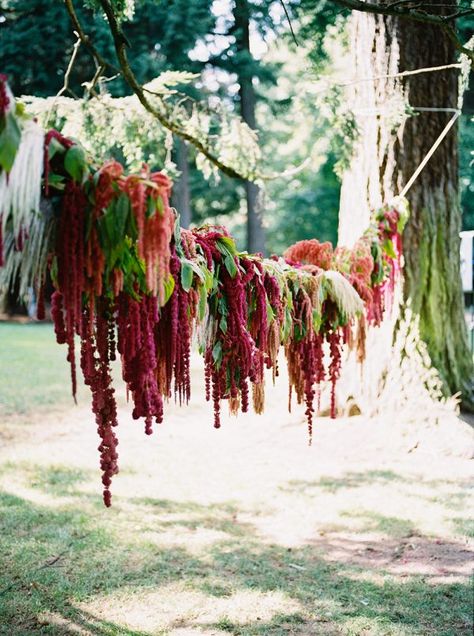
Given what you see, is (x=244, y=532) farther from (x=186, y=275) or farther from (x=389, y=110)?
(x=389, y=110)

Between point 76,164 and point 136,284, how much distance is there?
0.35 metres

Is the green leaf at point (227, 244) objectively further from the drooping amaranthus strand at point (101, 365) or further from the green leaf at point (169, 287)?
the drooping amaranthus strand at point (101, 365)

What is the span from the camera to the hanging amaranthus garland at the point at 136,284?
4.97ft

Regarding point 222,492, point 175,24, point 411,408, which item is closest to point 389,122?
point 411,408

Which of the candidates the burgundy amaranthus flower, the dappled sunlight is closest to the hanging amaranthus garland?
the burgundy amaranthus flower

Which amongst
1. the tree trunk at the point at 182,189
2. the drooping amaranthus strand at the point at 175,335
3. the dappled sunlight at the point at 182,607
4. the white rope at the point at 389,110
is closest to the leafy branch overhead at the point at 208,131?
the white rope at the point at 389,110

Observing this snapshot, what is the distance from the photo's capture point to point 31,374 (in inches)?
355

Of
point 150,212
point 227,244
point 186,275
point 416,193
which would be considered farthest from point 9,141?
point 416,193

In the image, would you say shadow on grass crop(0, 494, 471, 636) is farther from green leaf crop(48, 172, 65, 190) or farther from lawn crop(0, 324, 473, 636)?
green leaf crop(48, 172, 65, 190)

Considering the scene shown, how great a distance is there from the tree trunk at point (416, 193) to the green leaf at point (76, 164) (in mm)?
3467

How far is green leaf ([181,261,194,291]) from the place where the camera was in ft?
6.48

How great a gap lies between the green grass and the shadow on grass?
3.57 meters

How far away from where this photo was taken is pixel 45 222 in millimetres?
→ 1563

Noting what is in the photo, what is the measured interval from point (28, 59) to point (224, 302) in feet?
48.1
